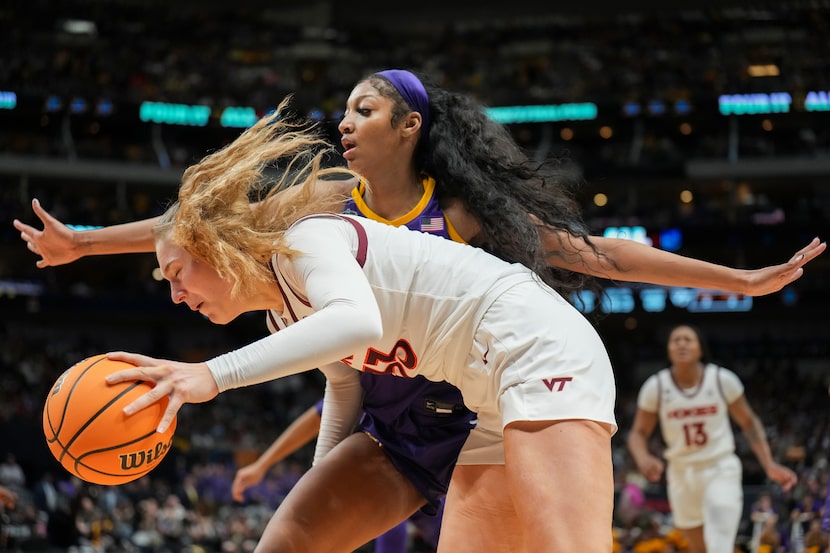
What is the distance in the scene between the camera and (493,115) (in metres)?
27.5

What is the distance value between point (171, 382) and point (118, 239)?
5.36ft

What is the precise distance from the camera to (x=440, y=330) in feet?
9.29

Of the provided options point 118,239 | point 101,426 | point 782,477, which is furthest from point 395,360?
point 782,477

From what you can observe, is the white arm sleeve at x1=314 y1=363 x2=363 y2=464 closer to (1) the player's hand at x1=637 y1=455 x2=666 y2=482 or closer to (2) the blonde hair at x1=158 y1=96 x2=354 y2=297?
(2) the blonde hair at x1=158 y1=96 x2=354 y2=297

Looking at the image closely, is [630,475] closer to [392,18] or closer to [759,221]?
[759,221]

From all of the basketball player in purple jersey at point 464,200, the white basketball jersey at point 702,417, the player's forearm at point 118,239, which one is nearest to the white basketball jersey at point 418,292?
the basketball player in purple jersey at point 464,200

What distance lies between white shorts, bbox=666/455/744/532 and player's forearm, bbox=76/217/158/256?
5282 mm

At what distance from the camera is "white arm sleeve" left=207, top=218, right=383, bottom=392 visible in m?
2.38

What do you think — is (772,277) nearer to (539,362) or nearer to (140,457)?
(539,362)

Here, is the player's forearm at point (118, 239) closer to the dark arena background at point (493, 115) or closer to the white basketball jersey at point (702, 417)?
the white basketball jersey at point (702, 417)

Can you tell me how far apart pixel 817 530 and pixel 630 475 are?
9.98 metres

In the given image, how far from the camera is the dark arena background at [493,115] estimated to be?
27.2 meters

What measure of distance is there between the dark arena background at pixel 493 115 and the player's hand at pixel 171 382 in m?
21.0

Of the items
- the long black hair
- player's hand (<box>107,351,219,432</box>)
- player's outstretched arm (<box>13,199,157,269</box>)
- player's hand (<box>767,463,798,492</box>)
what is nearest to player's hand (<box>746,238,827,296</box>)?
the long black hair
